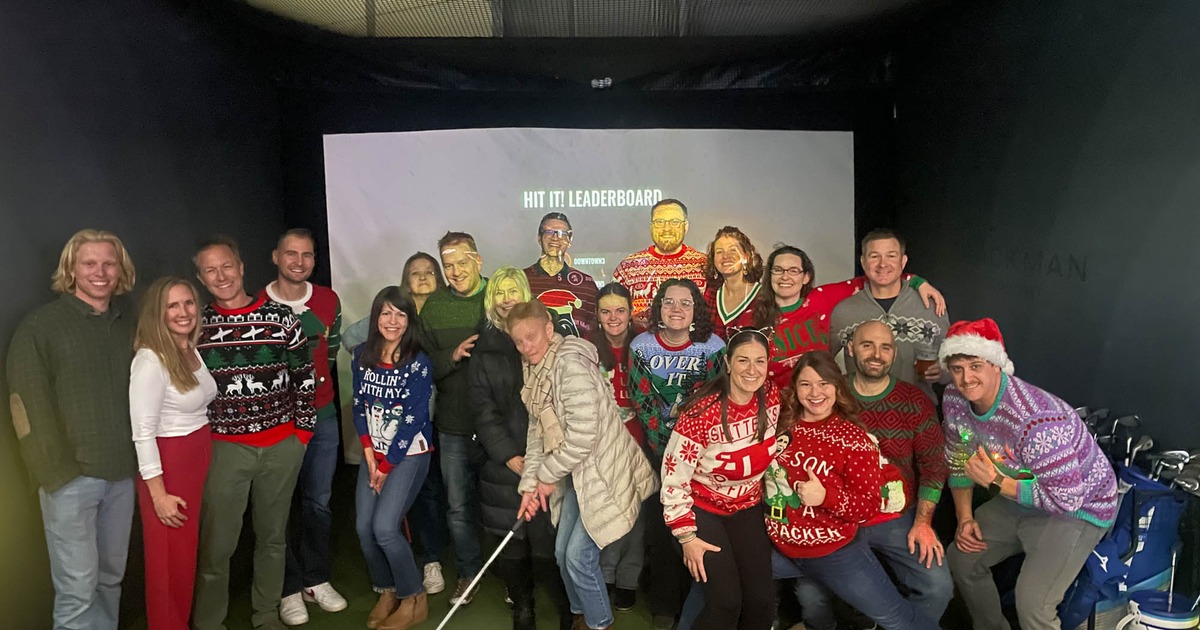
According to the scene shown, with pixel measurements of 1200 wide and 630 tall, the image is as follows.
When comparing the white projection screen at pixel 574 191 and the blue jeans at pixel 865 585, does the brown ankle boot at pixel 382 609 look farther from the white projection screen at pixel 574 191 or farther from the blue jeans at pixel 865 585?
the white projection screen at pixel 574 191

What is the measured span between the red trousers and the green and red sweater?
0.50m

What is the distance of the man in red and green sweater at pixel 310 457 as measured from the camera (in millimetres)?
2746

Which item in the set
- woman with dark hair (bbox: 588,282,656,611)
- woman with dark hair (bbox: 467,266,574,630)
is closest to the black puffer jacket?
woman with dark hair (bbox: 467,266,574,630)

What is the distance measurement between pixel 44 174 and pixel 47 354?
2.09ft

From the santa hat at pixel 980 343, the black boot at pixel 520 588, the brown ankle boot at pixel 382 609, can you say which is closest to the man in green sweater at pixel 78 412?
the brown ankle boot at pixel 382 609

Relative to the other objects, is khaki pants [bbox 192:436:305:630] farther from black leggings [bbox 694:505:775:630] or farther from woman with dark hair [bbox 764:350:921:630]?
woman with dark hair [bbox 764:350:921:630]

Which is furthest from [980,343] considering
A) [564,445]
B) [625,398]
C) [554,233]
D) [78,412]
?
[78,412]

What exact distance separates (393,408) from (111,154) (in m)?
1.41

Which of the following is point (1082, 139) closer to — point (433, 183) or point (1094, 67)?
point (1094, 67)

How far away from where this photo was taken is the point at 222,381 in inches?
92.7

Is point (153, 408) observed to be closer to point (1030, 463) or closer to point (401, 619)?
point (401, 619)

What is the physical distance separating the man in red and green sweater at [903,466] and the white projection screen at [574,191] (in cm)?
183

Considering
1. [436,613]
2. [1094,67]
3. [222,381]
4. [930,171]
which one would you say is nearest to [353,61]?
[222,381]

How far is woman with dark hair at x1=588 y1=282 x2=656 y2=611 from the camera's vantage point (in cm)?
267
